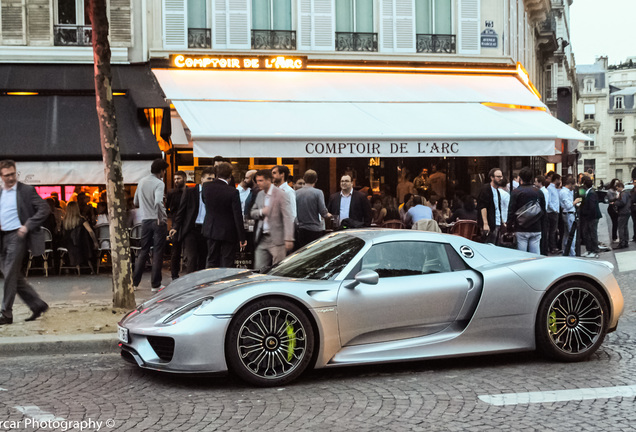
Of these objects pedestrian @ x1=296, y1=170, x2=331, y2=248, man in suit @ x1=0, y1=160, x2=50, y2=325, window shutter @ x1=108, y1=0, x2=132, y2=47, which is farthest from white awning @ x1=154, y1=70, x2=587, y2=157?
man in suit @ x1=0, y1=160, x2=50, y2=325

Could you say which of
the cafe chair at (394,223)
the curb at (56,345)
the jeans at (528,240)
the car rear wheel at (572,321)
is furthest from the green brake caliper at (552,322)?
the cafe chair at (394,223)

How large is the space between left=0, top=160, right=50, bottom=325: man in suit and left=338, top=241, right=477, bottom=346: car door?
3.92 metres

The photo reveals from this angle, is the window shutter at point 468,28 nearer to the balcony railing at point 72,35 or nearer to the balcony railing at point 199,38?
the balcony railing at point 199,38

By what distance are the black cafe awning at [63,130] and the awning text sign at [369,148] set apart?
130 cm

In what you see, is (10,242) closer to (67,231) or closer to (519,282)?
(67,231)

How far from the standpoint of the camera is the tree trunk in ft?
29.8

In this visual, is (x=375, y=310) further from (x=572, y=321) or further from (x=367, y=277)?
(x=572, y=321)

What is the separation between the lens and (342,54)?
17406 millimetres

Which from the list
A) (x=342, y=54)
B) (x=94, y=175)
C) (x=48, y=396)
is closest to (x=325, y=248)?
(x=48, y=396)

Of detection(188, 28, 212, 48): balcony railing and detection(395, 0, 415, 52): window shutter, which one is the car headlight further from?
detection(395, 0, 415, 52): window shutter

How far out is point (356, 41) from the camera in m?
17.7

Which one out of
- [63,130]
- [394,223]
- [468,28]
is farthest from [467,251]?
[468,28]

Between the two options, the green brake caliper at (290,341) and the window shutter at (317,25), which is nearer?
the green brake caliper at (290,341)

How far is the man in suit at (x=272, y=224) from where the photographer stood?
9547 mm
